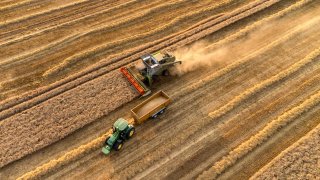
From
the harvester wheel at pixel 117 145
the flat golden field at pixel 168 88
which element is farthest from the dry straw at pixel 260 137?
the harvester wheel at pixel 117 145

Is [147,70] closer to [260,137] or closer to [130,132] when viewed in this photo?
[130,132]

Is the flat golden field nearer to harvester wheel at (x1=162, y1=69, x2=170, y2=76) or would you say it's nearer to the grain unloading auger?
harvester wheel at (x1=162, y1=69, x2=170, y2=76)

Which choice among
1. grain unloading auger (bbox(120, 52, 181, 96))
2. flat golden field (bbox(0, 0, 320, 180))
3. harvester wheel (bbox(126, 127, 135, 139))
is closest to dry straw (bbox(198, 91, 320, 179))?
flat golden field (bbox(0, 0, 320, 180))

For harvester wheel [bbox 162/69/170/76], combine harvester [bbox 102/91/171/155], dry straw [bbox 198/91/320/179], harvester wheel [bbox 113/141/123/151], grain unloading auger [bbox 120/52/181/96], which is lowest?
dry straw [bbox 198/91/320/179]

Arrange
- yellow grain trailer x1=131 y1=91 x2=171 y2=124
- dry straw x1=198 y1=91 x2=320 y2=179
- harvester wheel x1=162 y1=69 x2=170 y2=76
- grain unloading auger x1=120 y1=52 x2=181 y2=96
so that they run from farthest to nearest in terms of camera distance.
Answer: harvester wheel x1=162 y1=69 x2=170 y2=76 < grain unloading auger x1=120 y1=52 x2=181 y2=96 < yellow grain trailer x1=131 y1=91 x2=171 y2=124 < dry straw x1=198 y1=91 x2=320 y2=179

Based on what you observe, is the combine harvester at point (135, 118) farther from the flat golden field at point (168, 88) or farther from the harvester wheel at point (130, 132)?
the flat golden field at point (168, 88)

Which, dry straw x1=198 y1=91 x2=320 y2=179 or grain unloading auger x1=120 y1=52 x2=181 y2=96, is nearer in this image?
dry straw x1=198 y1=91 x2=320 y2=179

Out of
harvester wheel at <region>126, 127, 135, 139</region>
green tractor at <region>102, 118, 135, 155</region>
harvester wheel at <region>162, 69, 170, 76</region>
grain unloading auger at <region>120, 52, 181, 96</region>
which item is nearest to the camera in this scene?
green tractor at <region>102, 118, 135, 155</region>

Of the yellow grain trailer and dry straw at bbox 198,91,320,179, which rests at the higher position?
the yellow grain trailer
